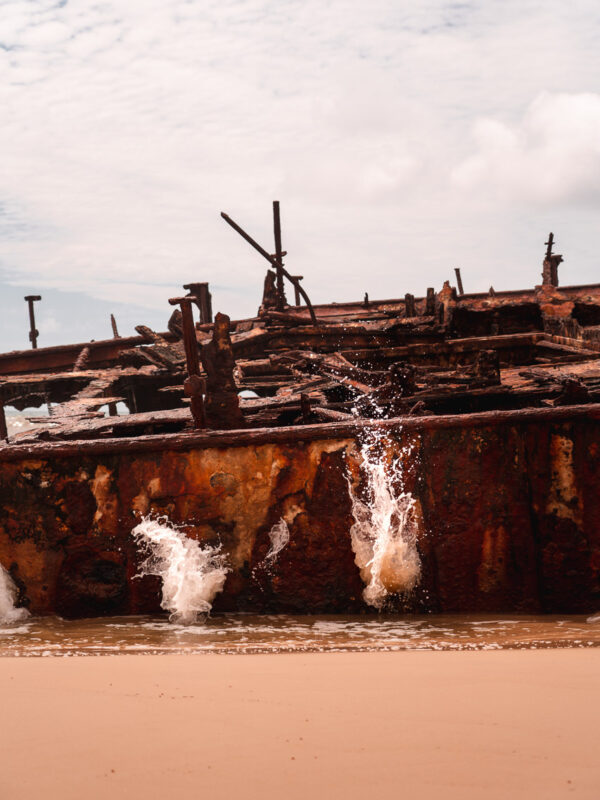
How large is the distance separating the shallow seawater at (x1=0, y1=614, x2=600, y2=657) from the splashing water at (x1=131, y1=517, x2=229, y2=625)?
0.09 m

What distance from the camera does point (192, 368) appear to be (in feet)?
11.8

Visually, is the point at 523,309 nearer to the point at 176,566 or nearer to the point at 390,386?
the point at 390,386

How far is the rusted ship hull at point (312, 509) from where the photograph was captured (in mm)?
2992

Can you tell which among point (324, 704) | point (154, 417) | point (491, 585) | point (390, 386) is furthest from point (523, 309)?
point (324, 704)

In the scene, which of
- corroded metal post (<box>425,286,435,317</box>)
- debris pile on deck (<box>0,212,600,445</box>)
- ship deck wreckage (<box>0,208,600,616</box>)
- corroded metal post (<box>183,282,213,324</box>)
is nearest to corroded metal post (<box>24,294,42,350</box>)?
debris pile on deck (<box>0,212,600,445</box>)

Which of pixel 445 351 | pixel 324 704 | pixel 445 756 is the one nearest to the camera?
pixel 445 756

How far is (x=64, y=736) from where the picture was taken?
192cm

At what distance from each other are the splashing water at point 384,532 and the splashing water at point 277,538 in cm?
27

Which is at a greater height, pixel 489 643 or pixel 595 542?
pixel 595 542

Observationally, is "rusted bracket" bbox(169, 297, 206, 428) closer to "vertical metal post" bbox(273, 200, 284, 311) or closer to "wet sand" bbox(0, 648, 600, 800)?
"wet sand" bbox(0, 648, 600, 800)

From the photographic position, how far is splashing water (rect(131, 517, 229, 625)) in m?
3.19

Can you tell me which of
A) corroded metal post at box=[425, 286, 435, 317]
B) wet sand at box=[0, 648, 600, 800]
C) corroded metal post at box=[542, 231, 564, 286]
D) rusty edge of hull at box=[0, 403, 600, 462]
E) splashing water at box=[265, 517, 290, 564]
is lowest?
wet sand at box=[0, 648, 600, 800]

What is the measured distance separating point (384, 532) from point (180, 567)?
33.3 inches

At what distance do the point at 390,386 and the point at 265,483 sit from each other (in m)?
1.39
